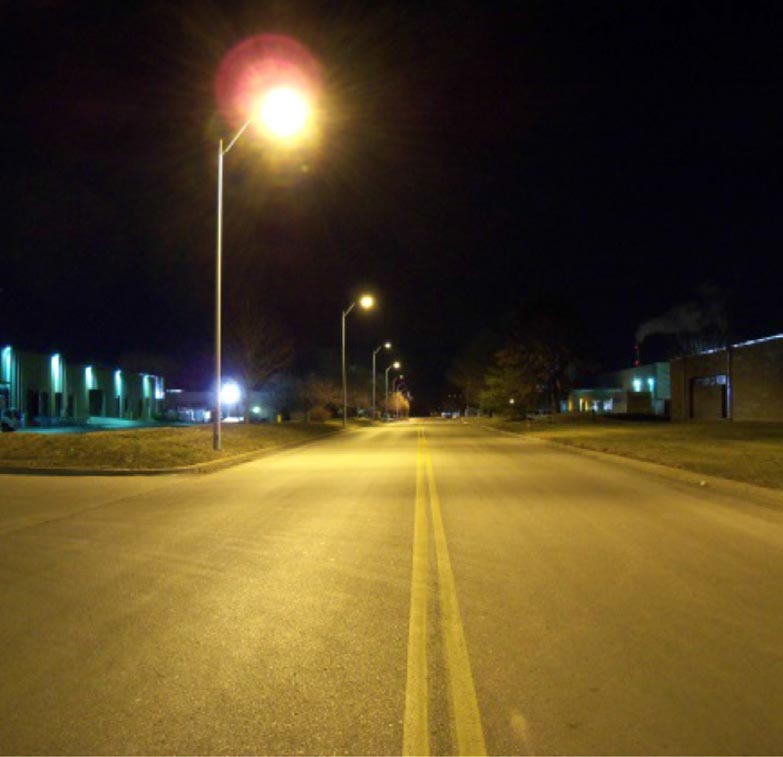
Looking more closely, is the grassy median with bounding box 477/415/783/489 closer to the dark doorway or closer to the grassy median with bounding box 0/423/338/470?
the grassy median with bounding box 0/423/338/470

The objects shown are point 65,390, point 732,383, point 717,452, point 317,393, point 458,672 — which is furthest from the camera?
point 317,393

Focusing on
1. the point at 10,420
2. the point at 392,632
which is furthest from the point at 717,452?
the point at 10,420

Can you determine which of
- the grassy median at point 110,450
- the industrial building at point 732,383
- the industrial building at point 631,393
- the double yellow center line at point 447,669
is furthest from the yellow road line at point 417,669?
the industrial building at point 631,393

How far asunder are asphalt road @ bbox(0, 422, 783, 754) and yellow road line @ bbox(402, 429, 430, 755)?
2cm

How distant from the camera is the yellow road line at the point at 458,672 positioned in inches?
185

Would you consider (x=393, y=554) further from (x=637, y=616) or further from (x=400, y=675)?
(x=400, y=675)

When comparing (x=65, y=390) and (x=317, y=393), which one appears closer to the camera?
Result: (x=65, y=390)

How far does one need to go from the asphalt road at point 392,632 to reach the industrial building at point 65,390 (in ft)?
148

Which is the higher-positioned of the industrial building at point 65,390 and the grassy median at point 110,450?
the industrial building at point 65,390

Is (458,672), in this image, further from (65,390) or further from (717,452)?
(65,390)

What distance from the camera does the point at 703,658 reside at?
6.09 m

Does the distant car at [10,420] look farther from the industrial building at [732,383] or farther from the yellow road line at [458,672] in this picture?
the industrial building at [732,383]

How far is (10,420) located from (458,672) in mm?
44831

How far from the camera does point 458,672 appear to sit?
5781 mm
